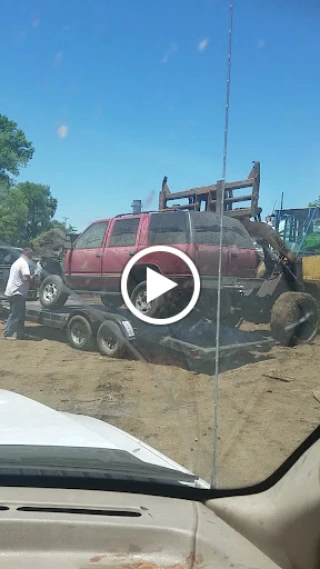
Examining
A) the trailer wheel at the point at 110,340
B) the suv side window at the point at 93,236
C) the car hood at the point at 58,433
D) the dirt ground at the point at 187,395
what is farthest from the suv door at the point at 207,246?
the car hood at the point at 58,433

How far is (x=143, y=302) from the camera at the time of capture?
436 centimetres

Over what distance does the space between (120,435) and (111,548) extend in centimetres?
118

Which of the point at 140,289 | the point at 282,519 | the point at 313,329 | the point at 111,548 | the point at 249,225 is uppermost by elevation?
the point at 249,225

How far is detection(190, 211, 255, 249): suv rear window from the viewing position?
402 cm

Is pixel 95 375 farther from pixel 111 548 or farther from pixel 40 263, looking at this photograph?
pixel 111 548

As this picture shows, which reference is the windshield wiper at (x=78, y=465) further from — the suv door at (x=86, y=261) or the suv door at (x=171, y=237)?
the suv door at (x=86, y=261)

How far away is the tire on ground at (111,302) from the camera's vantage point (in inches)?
180

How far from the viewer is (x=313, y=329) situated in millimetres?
5176

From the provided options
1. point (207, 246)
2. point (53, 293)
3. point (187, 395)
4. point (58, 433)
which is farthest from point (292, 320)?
point (58, 433)

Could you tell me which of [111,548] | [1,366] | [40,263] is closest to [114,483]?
[111,548]

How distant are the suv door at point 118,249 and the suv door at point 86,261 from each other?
6cm

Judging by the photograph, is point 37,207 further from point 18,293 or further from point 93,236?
point 18,293

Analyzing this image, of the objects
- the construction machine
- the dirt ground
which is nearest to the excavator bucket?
the construction machine

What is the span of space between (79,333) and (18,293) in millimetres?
645
